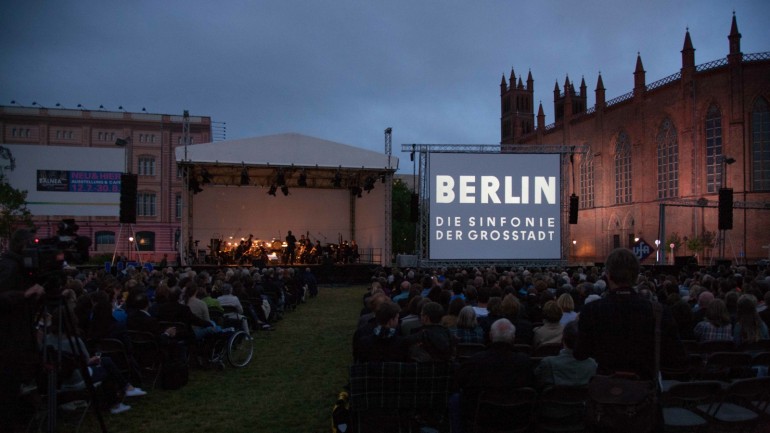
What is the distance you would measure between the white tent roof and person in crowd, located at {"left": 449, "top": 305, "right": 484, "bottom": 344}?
14629 mm

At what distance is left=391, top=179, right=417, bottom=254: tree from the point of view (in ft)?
142

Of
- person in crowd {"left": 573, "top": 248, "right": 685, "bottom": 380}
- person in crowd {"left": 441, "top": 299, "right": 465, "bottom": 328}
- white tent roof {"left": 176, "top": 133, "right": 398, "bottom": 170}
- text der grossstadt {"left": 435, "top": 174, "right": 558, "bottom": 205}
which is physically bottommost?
person in crowd {"left": 441, "top": 299, "right": 465, "bottom": 328}

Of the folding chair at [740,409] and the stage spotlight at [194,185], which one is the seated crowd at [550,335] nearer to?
the folding chair at [740,409]

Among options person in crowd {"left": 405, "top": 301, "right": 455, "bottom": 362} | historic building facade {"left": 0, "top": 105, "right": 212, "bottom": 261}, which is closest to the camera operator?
person in crowd {"left": 405, "top": 301, "right": 455, "bottom": 362}

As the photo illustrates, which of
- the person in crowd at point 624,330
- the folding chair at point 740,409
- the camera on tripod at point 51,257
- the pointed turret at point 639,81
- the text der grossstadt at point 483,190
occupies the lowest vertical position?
the folding chair at point 740,409

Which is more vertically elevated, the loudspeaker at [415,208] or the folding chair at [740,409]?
the loudspeaker at [415,208]

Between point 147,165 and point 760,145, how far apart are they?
39.8m

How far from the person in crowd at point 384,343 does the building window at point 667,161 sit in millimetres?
37034

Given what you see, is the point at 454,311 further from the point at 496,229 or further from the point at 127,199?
the point at 127,199

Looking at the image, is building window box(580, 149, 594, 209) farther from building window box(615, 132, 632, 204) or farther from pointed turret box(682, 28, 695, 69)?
pointed turret box(682, 28, 695, 69)

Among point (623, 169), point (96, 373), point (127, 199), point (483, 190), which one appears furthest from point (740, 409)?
point (623, 169)

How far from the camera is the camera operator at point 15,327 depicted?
127 inches

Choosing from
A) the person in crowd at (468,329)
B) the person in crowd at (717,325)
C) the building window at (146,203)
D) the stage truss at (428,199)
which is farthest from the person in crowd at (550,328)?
the building window at (146,203)

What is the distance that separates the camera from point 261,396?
19.8 feet
